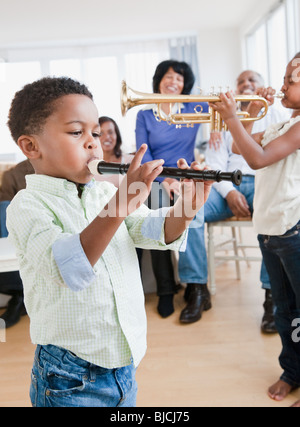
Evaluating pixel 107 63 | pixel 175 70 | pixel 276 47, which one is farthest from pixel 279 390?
pixel 107 63

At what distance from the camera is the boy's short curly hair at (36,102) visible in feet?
2.21

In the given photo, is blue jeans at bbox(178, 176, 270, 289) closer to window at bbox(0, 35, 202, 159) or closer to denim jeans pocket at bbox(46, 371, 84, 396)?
denim jeans pocket at bbox(46, 371, 84, 396)

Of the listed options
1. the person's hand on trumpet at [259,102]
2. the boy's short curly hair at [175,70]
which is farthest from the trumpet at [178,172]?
the boy's short curly hair at [175,70]

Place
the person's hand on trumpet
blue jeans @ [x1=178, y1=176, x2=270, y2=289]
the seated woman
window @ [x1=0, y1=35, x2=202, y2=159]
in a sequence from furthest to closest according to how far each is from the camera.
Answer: window @ [x1=0, y1=35, x2=202, y2=159] < the seated woman < blue jeans @ [x1=178, y1=176, x2=270, y2=289] < the person's hand on trumpet

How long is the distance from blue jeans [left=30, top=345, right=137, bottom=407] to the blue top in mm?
1586

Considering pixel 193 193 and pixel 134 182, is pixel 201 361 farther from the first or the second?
pixel 134 182

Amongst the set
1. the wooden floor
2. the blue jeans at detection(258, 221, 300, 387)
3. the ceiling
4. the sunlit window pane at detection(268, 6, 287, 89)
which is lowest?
the wooden floor

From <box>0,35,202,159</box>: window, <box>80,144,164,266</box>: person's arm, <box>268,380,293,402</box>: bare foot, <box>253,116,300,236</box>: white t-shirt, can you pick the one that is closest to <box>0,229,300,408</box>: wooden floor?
<box>268,380,293,402</box>: bare foot

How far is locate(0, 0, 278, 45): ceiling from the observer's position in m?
4.80

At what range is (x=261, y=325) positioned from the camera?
1.88m

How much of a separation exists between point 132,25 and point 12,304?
4.81 m

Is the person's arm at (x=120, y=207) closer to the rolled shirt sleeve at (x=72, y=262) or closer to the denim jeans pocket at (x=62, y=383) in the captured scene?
the rolled shirt sleeve at (x=72, y=262)

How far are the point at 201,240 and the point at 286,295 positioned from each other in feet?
2.73
